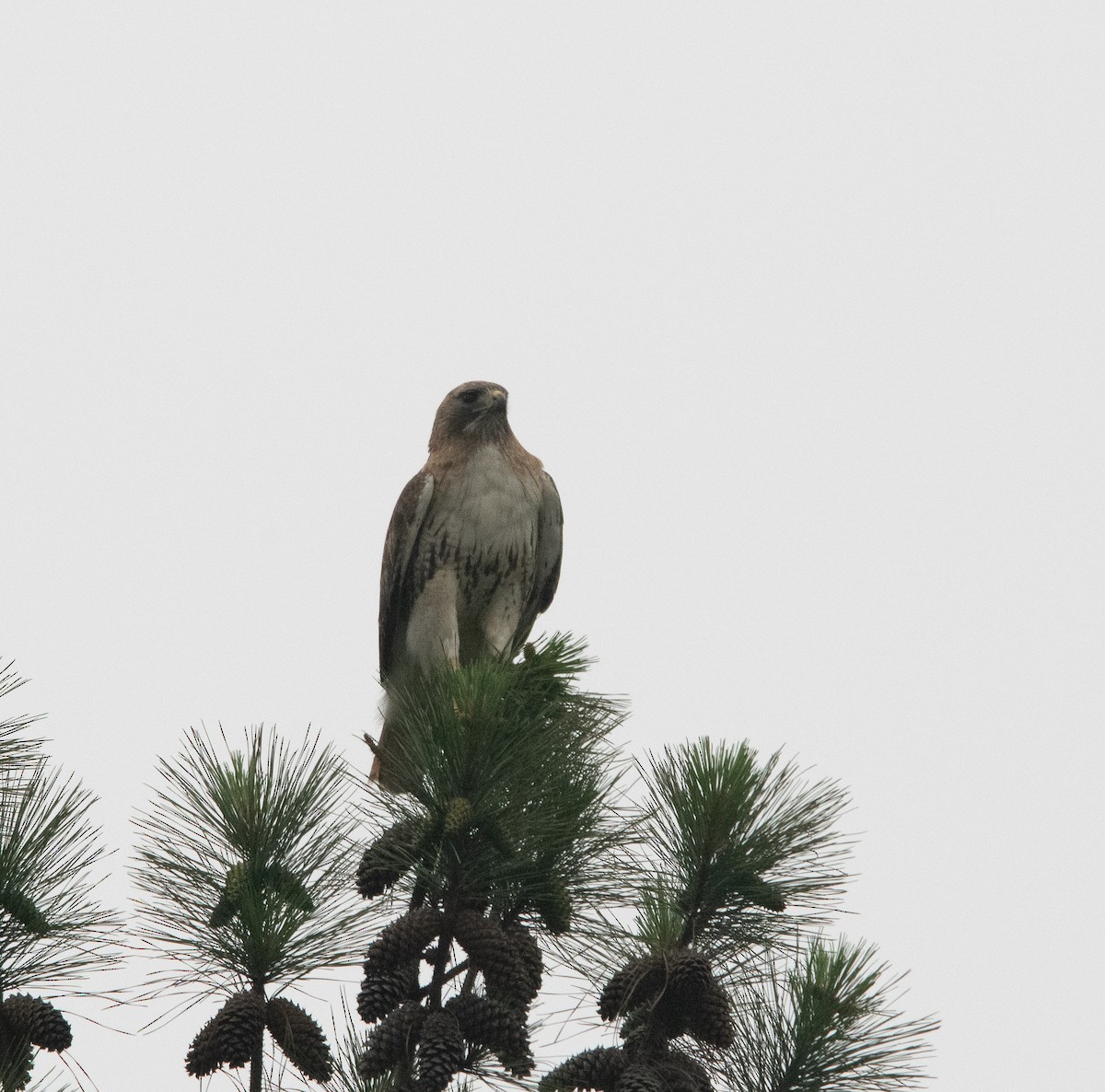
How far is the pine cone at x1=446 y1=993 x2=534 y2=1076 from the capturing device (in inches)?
136

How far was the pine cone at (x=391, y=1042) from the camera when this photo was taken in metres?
3.44

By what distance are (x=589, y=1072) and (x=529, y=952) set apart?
392 mm

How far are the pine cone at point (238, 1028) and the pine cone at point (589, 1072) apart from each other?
2.35ft

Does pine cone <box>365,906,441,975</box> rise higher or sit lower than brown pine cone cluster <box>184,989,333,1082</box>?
higher

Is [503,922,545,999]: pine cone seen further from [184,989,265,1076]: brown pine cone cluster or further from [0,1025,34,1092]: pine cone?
[0,1025,34,1092]: pine cone

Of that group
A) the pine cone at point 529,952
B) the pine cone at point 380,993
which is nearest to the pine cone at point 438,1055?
the pine cone at point 380,993

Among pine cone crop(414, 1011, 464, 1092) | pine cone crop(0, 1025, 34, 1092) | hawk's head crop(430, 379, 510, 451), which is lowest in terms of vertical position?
pine cone crop(0, 1025, 34, 1092)

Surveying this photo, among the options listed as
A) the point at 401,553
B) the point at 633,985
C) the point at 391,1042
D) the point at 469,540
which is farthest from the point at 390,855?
the point at 401,553

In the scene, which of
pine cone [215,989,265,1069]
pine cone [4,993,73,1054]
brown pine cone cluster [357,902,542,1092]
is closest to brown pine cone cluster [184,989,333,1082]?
pine cone [215,989,265,1069]

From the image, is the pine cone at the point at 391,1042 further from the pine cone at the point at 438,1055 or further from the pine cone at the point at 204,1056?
the pine cone at the point at 204,1056

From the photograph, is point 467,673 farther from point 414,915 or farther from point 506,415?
point 506,415

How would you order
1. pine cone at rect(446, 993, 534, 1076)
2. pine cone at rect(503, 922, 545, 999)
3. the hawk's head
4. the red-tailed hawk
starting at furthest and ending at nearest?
the hawk's head → the red-tailed hawk → pine cone at rect(503, 922, 545, 999) → pine cone at rect(446, 993, 534, 1076)

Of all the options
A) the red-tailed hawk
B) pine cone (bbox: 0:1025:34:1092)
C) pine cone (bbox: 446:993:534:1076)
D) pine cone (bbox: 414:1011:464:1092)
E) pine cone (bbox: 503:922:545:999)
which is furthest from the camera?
the red-tailed hawk

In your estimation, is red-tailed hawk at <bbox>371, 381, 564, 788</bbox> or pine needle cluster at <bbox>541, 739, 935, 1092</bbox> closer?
pine needle cluster at <bbox>541, 739, 935, 1092</bbox>
